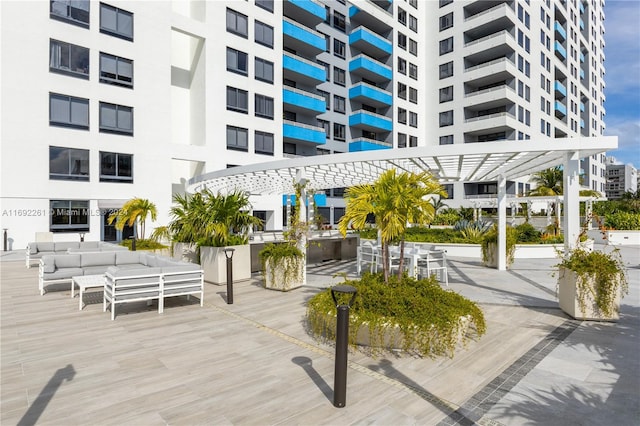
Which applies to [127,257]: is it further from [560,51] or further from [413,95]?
[560,51]

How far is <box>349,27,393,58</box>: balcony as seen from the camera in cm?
3628

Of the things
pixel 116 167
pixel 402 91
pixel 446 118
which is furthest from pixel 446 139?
pixel 116 167

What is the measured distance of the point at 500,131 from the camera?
3662cm

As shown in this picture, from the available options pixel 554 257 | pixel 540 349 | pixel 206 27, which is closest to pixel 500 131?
pixel 554 257

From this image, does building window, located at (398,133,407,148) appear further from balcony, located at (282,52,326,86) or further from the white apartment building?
balcony, located at (282,52,326,86)

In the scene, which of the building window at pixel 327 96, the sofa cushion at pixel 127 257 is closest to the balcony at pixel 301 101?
the building window at pixel 327 96

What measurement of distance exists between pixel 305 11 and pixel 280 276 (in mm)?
29609

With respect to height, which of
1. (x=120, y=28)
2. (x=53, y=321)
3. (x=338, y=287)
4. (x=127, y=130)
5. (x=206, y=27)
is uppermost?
(x=206, y=27)

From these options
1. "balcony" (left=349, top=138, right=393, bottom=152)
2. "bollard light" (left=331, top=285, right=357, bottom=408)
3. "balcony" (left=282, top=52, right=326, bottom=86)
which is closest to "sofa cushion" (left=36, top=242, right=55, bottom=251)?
"bollard light" (left=331, top=285, right=357, bottom=408)

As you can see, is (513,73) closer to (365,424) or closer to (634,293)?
(634,293)

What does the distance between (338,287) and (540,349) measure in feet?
10.8

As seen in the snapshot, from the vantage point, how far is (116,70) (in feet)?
70.2

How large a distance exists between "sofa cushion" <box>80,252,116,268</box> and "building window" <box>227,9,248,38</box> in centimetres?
2179

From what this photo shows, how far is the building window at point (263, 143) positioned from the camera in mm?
27078
